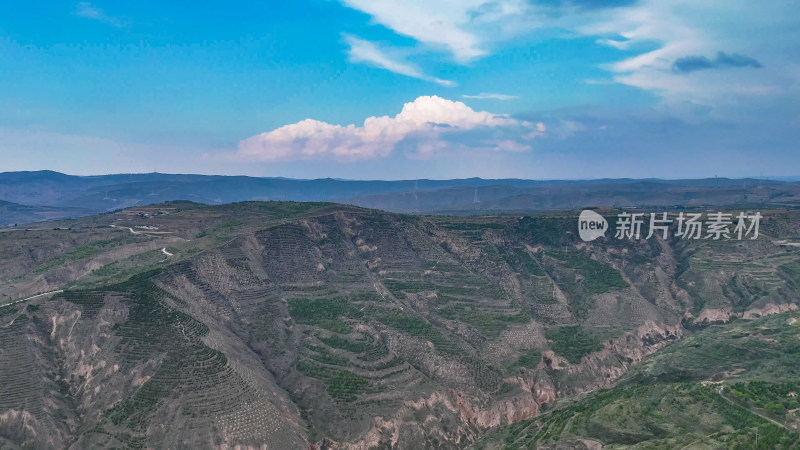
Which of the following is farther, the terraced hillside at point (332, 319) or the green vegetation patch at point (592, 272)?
the green vegetation patch at point (592, 272)

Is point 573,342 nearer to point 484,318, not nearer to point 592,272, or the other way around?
point 484,318

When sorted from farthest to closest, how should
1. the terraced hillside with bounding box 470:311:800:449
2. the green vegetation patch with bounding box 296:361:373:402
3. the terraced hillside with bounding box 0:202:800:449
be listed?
the green vegetation patch with bounding box 296:361:373:402 → the terraced hillside with bounding box 0:202:800:449 → the terraced hillside with bounding box 470:311:800:449

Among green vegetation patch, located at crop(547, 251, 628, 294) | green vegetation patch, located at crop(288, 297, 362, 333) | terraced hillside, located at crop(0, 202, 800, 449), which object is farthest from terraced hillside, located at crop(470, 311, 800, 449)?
green vegetation patch, located at crop(547, 251, 628, 294)

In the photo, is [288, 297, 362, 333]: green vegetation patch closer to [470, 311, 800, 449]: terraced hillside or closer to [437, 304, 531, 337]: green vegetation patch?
[437, 304, 531, 337]: green vegetation patch

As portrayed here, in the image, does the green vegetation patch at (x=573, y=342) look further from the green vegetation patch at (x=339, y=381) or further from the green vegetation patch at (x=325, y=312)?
the green vegetation patch at (x=339, y=381)

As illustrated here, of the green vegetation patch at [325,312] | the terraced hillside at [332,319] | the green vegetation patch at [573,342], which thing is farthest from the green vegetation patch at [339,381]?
the green vegetation patch at [573,342]

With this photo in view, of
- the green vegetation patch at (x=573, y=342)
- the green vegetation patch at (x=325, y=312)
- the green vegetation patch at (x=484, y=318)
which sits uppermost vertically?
the green vegetation patch at (x=325, y=312)

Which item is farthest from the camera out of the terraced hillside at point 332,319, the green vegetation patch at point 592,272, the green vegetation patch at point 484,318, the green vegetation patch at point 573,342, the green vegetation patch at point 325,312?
the green vegetation patch at point 592,272

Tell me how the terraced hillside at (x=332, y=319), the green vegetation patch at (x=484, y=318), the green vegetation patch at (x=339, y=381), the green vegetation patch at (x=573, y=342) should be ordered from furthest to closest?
1. the green vegetation patch at (x=484, y=318)
2. the green vegetation patch at (x=573, y=342)
3. the green vegetation patch at (x=339, y=381)
4. the terraced hillside at (x=332, y=319)

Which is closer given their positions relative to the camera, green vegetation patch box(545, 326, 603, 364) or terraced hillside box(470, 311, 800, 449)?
terraced hillside box(470, 311, 800, 449)
